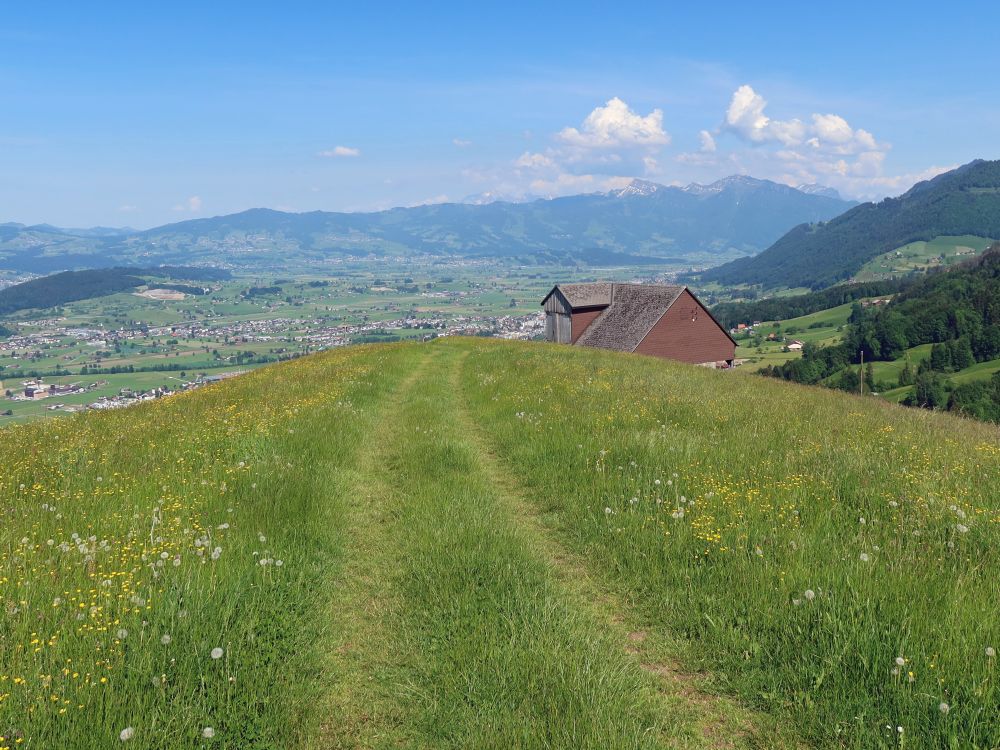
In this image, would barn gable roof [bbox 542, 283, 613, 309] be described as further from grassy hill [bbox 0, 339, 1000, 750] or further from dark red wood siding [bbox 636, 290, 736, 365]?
grassy hill [bbox 0, 339, 1000, 750]

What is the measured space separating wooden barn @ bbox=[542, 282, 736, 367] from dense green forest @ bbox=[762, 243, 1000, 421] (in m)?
75.3

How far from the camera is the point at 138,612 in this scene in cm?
486

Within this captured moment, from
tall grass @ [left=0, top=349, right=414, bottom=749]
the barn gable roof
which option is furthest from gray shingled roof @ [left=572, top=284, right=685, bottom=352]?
tall grass @ [left=0, top=349, right=414, bottom=749]

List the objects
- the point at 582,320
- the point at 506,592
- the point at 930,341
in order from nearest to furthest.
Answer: the point at 506,592, the point at 582,320, the point at 930,341

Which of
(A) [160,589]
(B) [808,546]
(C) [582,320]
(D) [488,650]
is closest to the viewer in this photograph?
(D) [488,650]

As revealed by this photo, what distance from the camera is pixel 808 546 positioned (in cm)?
640

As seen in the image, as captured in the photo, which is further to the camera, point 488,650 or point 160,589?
point 160,589

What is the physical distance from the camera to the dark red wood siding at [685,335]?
4745 centimetres

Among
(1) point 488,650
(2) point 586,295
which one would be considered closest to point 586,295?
(2) point 586,295

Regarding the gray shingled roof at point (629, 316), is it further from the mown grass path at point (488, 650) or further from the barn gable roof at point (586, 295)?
the mown grass path at point (488, 650)

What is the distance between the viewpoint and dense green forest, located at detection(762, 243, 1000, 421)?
121938mm

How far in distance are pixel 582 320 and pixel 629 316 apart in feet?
18.8

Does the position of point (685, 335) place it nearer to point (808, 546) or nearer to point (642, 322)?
point (642, 322)

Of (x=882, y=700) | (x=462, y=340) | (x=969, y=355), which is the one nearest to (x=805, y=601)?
(x=882, y=700)
